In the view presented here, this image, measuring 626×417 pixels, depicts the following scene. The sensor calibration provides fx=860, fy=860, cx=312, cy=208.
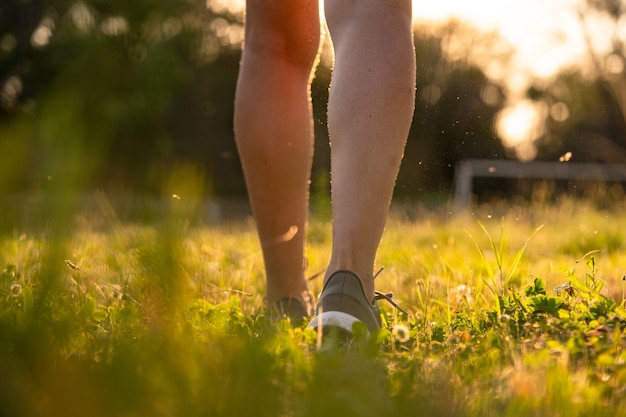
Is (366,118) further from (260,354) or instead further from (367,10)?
(260,354)

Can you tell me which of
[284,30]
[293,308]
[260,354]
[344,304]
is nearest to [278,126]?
[284,30]

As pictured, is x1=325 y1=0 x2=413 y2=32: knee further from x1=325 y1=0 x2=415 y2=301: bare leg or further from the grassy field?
the grassy field

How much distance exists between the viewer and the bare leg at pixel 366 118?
69.9 inches

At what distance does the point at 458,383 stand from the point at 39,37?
19.4m

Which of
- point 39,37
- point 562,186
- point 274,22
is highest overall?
point 274,22

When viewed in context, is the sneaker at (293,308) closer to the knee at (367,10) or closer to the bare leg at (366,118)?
the bare leg at (366,118)

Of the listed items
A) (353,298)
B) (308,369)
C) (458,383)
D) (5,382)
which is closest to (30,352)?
(5,382)

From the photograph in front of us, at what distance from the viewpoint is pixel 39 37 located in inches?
753

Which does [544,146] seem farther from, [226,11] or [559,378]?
[559,378]

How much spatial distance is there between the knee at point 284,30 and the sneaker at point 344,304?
799 millimetres

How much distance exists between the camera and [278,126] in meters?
2.33

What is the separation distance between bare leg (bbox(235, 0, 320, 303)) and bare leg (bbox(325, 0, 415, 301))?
15.9 inches

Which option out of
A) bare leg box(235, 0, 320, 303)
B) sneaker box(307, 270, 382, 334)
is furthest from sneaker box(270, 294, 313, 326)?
sneaker box(307, 270, 382, 334)

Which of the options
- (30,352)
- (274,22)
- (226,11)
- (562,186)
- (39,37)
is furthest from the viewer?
(226,11)
